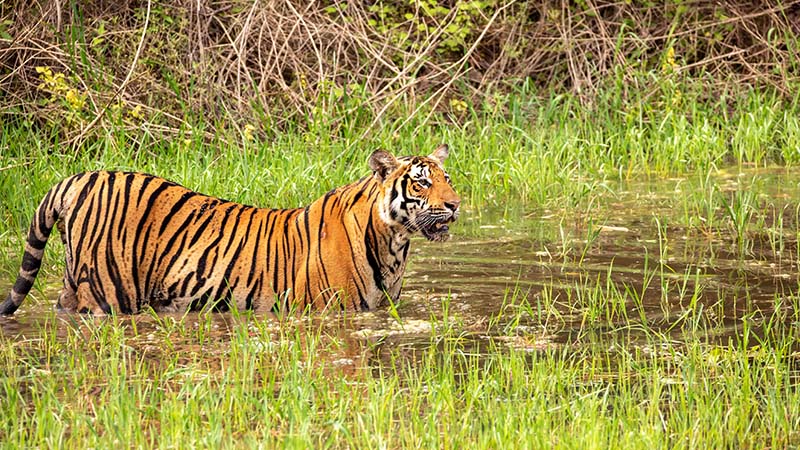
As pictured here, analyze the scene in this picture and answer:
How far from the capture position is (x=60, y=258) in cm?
719

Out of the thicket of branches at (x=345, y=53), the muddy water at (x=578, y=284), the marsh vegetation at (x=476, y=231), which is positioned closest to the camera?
the marsh vegetation at (x=476, y=231)

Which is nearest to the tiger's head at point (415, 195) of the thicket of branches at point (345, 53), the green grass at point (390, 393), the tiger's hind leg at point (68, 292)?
the green grass at point (390, 393)

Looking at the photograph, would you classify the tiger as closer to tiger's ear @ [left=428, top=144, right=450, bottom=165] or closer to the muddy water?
tiger's ear @ [left=428, top=144, right=450, bottom=165]

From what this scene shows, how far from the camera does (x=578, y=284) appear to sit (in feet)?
22.3

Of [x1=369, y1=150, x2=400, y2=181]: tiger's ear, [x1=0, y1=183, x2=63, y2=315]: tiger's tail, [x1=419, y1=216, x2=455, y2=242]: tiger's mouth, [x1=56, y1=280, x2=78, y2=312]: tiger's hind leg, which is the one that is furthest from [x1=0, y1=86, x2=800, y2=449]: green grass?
[x1=369, y1=150, x2=400, y2=181]: tiger's ear

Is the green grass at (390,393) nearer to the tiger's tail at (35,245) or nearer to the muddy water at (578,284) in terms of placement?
the muddy water at (578,284)

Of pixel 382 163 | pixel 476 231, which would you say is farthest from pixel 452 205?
pixel 476 231

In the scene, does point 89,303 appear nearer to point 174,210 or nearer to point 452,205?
point 174,210

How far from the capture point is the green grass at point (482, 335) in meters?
4.38

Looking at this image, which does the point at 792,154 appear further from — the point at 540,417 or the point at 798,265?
the point at 540,417

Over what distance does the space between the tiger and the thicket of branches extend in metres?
3.27

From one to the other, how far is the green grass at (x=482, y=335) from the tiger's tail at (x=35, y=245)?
0.15 metres

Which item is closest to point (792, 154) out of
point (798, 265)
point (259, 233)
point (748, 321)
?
point (798, 265)

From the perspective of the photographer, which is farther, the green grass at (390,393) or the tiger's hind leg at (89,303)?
the tiger's hind leg at (89,303)
